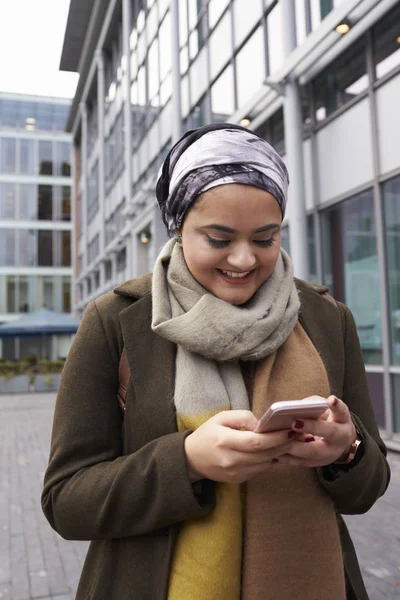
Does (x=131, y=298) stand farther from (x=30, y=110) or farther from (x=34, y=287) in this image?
(x=30, y=110)

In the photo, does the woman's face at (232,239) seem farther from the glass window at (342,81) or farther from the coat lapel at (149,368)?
the glass window at (342,81)

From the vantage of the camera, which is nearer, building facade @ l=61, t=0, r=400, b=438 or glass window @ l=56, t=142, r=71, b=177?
building facade @ l=61, t=0, r=400, b=438

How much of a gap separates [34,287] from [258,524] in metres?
38.9

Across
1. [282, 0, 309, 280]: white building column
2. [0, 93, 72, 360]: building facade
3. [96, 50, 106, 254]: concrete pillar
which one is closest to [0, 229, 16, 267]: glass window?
[0, 93, 72, 360]: building facade

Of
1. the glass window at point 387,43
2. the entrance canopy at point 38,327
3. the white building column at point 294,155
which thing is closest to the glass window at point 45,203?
the entrance canopy at point 38,327

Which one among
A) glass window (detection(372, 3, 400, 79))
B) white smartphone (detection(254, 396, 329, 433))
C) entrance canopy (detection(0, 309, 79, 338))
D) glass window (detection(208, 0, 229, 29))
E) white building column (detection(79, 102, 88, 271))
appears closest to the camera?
white smartphone (detection(254, 396, 329, 433))

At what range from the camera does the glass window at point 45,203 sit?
39281 millimetres

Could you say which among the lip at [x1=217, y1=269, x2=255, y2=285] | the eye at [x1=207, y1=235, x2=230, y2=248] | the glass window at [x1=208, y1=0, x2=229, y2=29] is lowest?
the lip at [x1=217, y1=269, x2=255, y2=285]

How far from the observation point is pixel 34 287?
38.5 m

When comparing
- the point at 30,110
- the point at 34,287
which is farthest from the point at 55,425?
the point at 30,110

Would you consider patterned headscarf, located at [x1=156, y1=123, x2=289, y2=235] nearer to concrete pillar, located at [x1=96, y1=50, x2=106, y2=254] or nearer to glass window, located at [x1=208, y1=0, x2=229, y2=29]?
glass window, located at [x1=208, y1=0, x2=229, y2=29]

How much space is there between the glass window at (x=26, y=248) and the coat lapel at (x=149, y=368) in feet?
127

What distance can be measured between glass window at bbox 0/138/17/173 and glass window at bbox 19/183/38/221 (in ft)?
4.49

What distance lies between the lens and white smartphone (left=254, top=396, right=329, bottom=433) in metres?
1.01
